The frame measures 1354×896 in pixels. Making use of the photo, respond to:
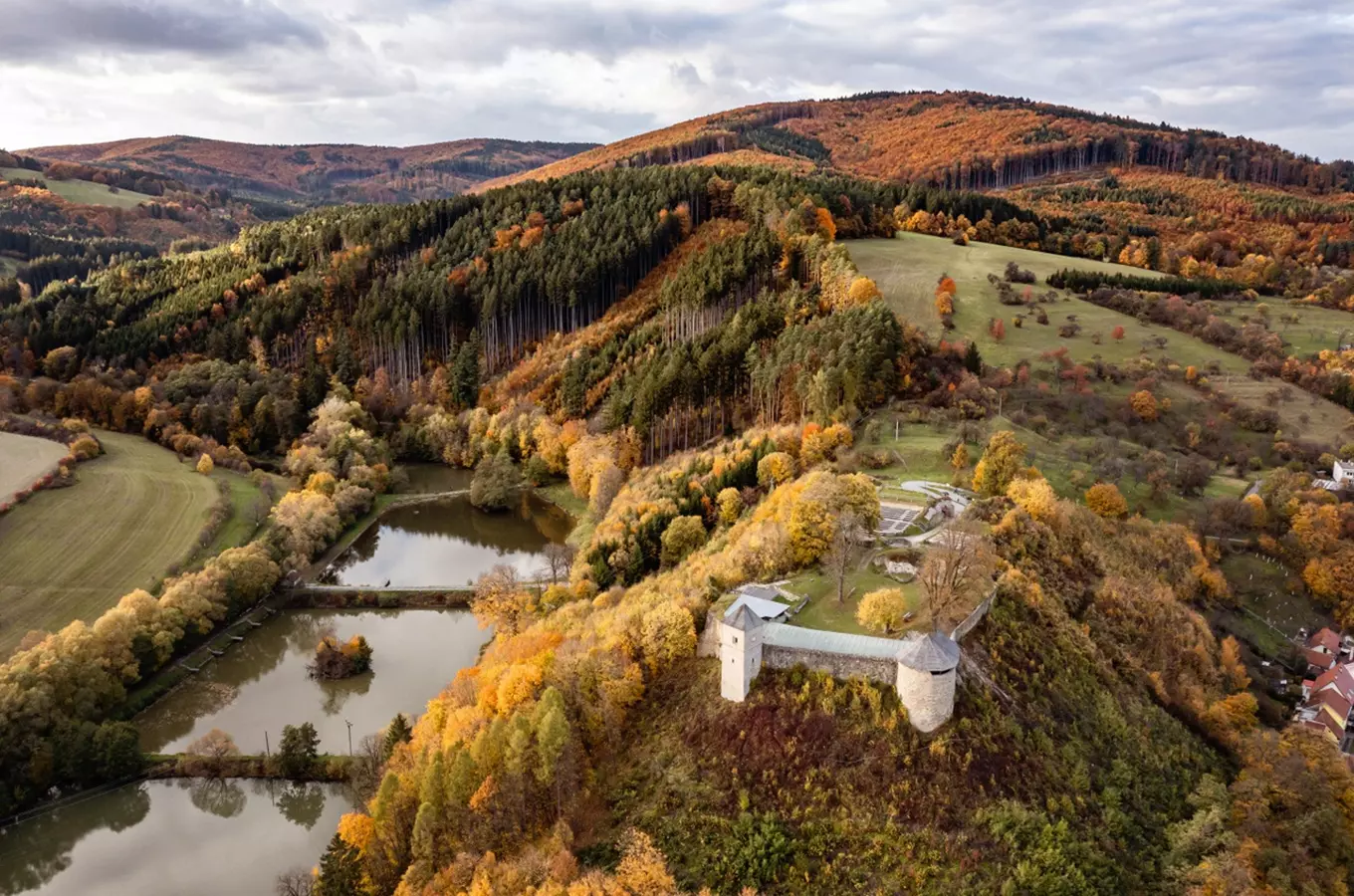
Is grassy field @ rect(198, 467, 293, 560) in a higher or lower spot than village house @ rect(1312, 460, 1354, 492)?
lower

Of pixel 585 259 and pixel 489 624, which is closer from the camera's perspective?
pixel 489 624

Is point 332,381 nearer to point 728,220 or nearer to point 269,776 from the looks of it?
point 728,220

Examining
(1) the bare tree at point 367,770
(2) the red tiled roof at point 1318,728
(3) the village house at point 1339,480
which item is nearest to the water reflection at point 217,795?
(1) the bare tree at point 367,770

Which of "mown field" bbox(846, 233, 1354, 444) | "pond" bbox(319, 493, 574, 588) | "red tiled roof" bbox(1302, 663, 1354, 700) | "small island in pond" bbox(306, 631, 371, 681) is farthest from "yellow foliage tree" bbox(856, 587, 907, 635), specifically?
"mown field" bbox(846, 233, 1354, 444)

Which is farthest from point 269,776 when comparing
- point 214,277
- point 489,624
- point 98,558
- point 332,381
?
point 214,277

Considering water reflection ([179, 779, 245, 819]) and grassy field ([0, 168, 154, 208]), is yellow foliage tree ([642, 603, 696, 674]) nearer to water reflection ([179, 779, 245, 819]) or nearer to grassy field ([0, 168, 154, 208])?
water reflection ([179, 779, 245, 819])

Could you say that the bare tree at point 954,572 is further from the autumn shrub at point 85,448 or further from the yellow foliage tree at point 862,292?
the autumn shrub at point 85,448
